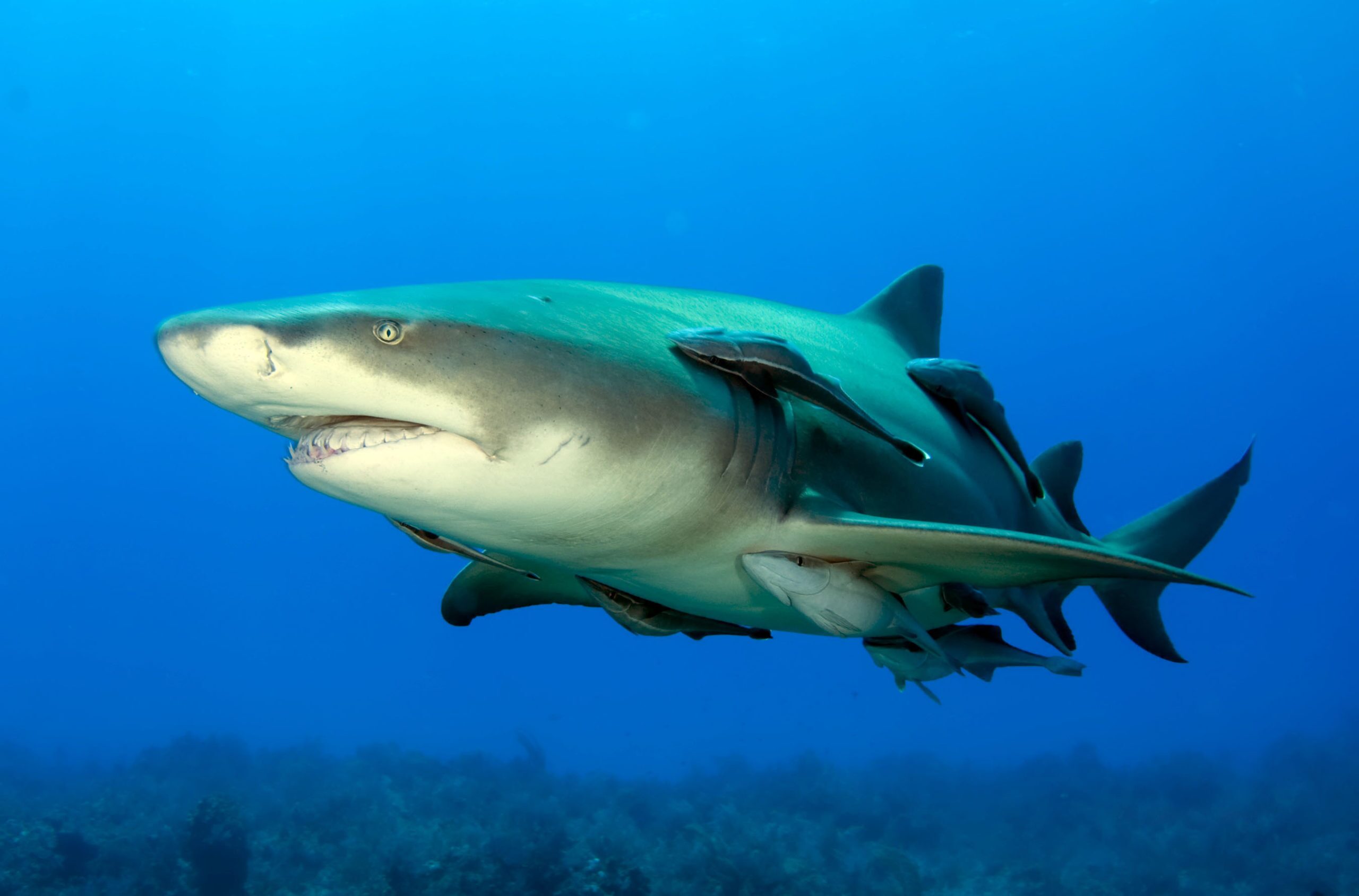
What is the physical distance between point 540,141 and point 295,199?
3184 cm

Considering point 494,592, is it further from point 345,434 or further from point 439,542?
point 345,434

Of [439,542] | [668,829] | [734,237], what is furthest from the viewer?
[734,237]

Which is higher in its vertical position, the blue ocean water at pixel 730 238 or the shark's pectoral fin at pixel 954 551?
the blue ocean water at pixel 730 238

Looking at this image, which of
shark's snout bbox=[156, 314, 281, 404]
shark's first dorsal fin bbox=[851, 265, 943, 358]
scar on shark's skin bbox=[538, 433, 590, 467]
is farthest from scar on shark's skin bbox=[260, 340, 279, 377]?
shark's first dorsal fin bbox=[851, 265, 943, 358]

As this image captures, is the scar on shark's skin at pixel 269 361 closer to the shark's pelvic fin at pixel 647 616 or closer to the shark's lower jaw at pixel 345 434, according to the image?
the shark's lower jaw at pixel 345 434

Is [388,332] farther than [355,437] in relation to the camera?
No

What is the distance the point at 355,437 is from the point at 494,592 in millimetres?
2309

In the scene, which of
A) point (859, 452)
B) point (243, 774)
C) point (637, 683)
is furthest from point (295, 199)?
point (859, 452)

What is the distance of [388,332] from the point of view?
1613mm

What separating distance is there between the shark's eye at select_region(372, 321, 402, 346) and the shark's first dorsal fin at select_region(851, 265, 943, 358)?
3.01 m

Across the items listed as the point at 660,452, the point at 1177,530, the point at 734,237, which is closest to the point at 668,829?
the point at 1177,530

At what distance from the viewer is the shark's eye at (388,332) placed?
1611mm

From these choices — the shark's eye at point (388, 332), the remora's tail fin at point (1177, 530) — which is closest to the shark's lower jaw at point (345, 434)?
the shark's eye at point (388, 332)

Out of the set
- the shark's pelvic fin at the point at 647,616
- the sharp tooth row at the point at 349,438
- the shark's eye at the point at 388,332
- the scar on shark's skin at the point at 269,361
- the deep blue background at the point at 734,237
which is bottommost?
the shark's pelvic fin at the point at 647,616
